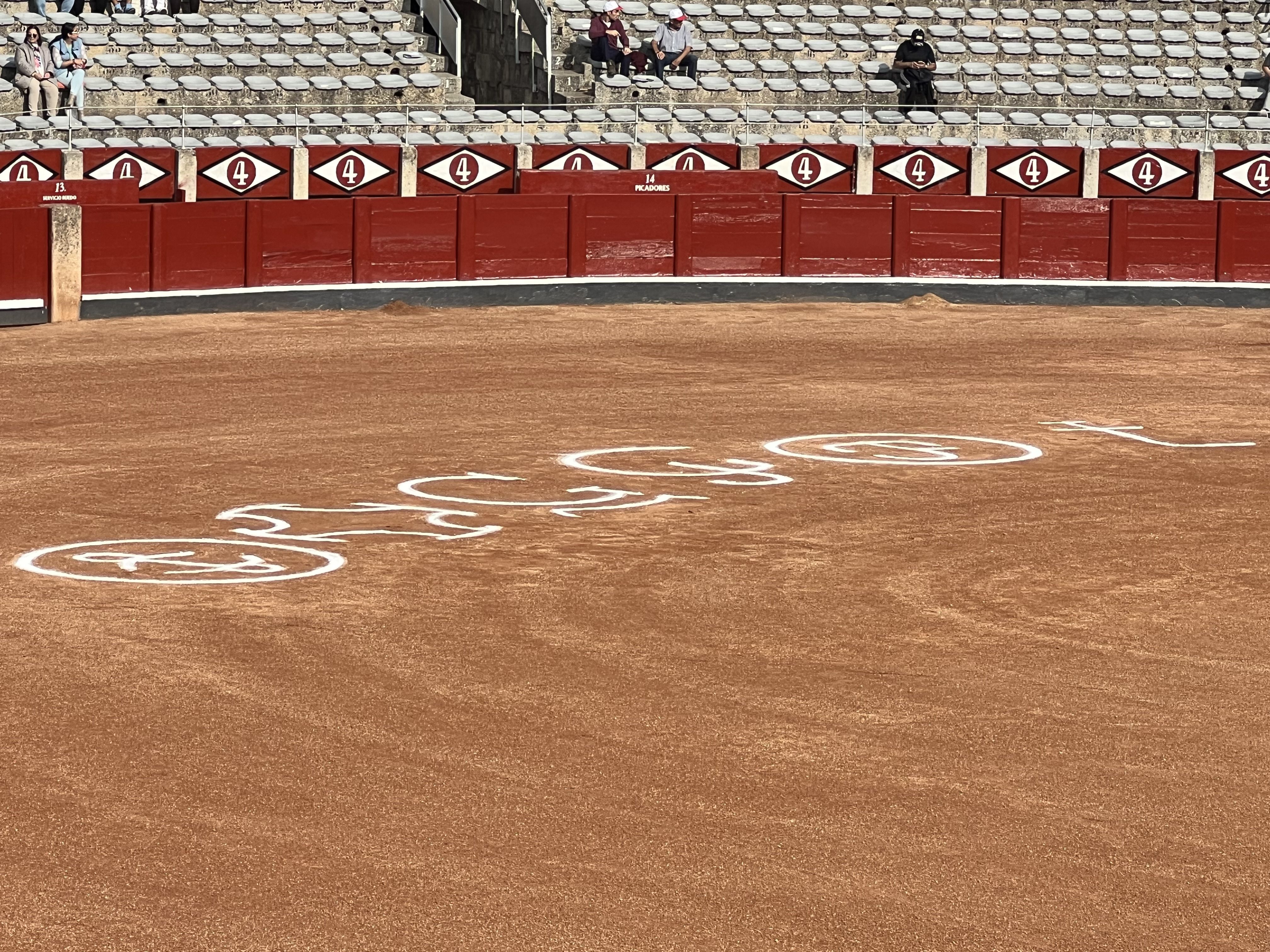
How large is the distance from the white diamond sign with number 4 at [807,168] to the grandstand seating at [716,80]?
483 mm

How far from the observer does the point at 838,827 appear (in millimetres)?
→ 7145

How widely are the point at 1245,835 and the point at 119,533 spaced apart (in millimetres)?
6579

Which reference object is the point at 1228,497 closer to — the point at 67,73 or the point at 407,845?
the point at 407,845

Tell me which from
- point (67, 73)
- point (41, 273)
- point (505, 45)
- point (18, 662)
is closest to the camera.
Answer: point (18, 662)

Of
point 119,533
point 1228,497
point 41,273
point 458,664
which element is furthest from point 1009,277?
point 458,664

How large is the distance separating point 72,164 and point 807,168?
9198mm

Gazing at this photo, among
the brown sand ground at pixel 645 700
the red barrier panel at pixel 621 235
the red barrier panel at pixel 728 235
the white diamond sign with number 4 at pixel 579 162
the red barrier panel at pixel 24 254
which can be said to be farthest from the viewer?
the white diamond sign with number 4 at pixel 579 162

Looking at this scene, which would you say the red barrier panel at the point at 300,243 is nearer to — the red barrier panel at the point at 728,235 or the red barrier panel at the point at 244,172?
the red barrier panel at the point at 244,172

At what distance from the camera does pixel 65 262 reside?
72.8ft

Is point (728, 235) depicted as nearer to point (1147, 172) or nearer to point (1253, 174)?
point (1147, 172)

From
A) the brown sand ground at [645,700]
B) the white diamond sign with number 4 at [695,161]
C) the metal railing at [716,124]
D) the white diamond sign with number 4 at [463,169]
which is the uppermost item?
the metal railing at [716,124]

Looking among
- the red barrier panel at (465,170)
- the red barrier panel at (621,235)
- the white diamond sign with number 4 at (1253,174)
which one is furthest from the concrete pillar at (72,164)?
the white diamond sign with number 4 at (1253,174)

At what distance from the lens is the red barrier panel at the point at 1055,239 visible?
85.8 feet

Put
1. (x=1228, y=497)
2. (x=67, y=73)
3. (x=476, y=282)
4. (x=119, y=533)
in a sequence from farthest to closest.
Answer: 1. (x=67, y=73)
2. (x=476, y=282)
3. (x=1228, y=497)
4. (x=119, y=533)
